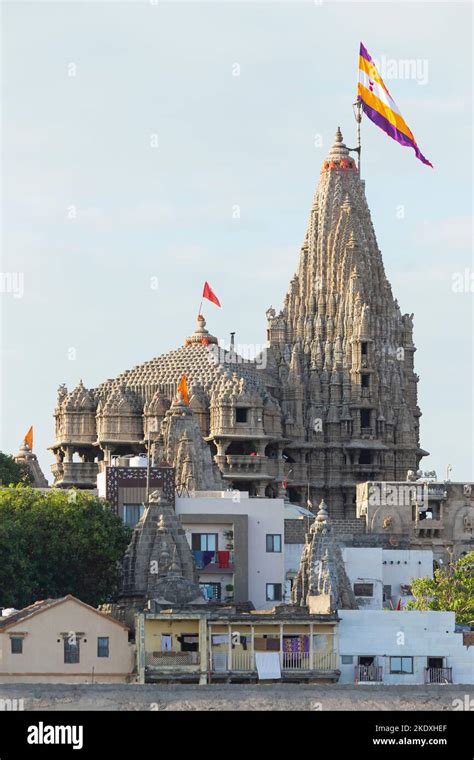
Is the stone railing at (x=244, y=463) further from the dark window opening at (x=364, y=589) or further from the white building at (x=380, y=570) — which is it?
the dark window opening at (x=364, y=589)

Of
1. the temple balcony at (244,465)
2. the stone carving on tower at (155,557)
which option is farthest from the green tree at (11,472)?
the stone carving on tower at (155,557)

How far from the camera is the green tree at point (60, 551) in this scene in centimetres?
13650

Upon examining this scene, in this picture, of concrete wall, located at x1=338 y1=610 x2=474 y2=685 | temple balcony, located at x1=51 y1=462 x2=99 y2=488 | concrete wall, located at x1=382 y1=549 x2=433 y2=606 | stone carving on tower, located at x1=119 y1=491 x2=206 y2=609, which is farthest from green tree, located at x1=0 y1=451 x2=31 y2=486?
concrete wall, located at x1=338 y1=610 x2=474 y2=685

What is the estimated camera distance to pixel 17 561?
448 feet

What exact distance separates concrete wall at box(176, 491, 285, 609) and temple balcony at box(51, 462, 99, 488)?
48254 mm

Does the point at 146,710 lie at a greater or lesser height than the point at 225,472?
lesser

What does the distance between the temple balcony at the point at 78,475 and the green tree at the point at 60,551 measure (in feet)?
164

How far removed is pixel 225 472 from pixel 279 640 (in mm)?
72983

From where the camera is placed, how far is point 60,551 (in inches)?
5527

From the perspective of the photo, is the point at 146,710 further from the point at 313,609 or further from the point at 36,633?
the point at 313,609

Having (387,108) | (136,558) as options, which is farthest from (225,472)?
(136,558)

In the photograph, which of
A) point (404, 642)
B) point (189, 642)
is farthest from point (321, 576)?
point (189, 642)

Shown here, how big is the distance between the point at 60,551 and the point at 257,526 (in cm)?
1044

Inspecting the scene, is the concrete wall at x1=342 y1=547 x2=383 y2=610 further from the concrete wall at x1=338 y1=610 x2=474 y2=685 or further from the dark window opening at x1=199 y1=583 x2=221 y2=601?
the concrete wall at x1=338 y1=610 x2=474 y2=685
